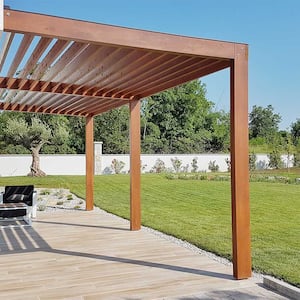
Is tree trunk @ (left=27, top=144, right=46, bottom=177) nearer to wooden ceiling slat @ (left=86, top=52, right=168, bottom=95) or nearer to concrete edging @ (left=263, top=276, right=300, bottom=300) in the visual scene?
wooden ceiling slat @ (left=86, top=52, right=168, bottom=95)

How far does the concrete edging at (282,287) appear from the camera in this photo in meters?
3.86

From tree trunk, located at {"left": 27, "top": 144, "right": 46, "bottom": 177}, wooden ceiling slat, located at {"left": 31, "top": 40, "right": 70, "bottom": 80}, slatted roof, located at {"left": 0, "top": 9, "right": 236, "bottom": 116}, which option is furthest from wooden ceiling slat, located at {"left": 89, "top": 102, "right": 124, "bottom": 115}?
tree trunk, located at {"left": 27, "top": 144, "right": 46, "bottom": 177}

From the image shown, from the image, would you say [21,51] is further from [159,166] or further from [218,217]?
[159,166]

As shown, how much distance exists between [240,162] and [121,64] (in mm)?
2190

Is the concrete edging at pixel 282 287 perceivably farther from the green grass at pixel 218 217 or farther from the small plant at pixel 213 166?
the small plant at pixel 213 166

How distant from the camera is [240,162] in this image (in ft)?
15.1

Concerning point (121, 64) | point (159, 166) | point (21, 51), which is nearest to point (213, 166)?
point (159, 166)

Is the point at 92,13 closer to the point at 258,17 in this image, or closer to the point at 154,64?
the point at 258,17

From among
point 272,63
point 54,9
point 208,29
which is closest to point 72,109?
point 54,9

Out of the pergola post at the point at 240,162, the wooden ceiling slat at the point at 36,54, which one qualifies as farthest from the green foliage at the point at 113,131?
the pergola post at the point at 240,162

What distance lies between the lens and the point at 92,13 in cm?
1809

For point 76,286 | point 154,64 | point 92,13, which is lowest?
point 76,286

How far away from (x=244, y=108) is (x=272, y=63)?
29.5 meters

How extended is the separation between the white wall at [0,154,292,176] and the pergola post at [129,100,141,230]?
16879 mm
